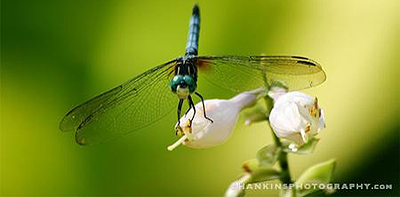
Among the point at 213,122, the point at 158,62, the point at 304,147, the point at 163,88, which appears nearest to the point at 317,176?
the point at 304,147

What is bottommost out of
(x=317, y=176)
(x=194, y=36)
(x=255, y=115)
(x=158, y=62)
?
(x=317, y=176)

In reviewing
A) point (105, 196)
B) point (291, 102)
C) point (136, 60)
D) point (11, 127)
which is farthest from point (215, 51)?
point (291, 102)

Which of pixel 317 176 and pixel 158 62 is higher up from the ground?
pixel 158 62

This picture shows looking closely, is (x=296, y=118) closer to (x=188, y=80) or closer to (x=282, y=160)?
(x=282, y=160)

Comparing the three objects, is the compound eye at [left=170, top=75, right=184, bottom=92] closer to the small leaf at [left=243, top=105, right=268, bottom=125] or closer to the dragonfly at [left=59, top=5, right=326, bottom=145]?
the dragonfly at [left=59, top=5, right=326, bottom=145]

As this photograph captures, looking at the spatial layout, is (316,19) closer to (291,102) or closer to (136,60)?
(136,60)

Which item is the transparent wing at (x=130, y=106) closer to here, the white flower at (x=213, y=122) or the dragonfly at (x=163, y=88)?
the dragonfly at (x=163, y=88)

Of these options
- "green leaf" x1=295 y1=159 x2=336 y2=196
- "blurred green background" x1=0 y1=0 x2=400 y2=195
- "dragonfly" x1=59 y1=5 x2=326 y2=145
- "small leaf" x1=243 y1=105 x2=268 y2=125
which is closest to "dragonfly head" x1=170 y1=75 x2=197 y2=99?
"dragonfly" x1=59 y1=5 x2=326 y2=145
